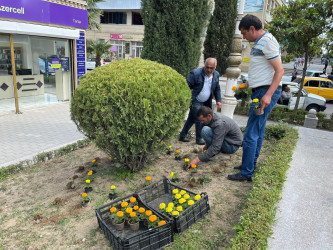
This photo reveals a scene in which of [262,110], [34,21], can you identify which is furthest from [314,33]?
[34,21]

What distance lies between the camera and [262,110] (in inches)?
122

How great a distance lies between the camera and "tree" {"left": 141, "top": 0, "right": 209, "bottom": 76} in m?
5.60

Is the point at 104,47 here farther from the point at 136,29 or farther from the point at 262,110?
the point at 136,29

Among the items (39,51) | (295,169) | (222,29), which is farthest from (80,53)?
(295,169)

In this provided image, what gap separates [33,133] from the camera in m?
6.27

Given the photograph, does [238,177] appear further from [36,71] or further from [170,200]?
[36,71]

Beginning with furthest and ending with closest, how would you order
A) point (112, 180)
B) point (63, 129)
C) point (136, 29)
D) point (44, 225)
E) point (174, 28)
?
point (136, 29) < point (63, 129) < point (174, 28) < point (112, 180) < point (44, 225)

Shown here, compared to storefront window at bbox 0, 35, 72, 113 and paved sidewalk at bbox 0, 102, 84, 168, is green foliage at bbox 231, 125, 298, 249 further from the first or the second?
storefront window at bbox 0, 35, 72, 113

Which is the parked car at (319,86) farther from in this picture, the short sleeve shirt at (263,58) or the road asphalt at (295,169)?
the short sleeve shirt at (263,58)

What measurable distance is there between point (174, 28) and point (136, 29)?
30.4 m

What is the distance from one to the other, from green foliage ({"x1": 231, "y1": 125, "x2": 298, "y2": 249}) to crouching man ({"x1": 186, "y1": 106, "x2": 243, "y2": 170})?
66cm

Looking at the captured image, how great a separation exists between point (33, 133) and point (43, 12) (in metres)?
4.43

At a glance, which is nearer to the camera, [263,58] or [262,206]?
[262,206]

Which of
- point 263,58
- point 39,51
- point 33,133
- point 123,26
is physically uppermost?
point 123,26
